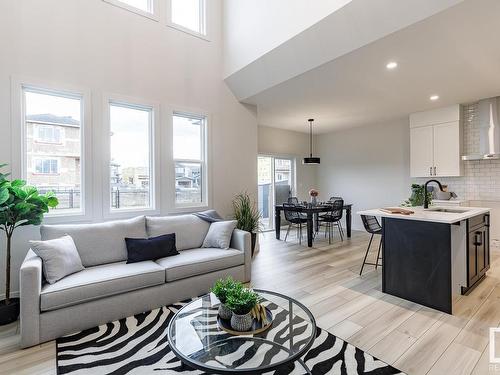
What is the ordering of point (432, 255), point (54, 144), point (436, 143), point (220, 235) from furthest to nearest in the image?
point (436, 143) → point (220, 235) → point (54, 144) → point (432, 255)

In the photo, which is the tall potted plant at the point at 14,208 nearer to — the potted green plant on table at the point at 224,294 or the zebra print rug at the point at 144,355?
the zebra print rug at the point at 144,355

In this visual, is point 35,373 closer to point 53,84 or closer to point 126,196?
point 126,196

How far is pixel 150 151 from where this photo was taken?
4000 mm

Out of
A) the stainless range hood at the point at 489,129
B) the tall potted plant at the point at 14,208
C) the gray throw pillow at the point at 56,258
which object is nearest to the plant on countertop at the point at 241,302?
the gray throw pillow at the point at 56,258

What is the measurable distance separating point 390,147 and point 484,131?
6.04ft

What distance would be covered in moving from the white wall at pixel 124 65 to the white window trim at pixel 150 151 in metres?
0.09

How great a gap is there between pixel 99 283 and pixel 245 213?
252cm

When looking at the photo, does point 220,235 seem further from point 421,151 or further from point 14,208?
point 421,151

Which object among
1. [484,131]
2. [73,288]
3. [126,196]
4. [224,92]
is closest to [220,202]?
[126,196]

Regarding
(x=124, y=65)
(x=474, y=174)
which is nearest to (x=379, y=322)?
(x=124, y=65)

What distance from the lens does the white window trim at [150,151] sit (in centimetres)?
355

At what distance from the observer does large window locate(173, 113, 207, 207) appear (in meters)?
4.32

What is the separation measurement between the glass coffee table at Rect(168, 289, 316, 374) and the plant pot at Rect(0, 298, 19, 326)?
6.07 feet

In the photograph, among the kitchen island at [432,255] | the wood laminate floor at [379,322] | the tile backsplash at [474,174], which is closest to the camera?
the wood laminate floor at [379,322]
